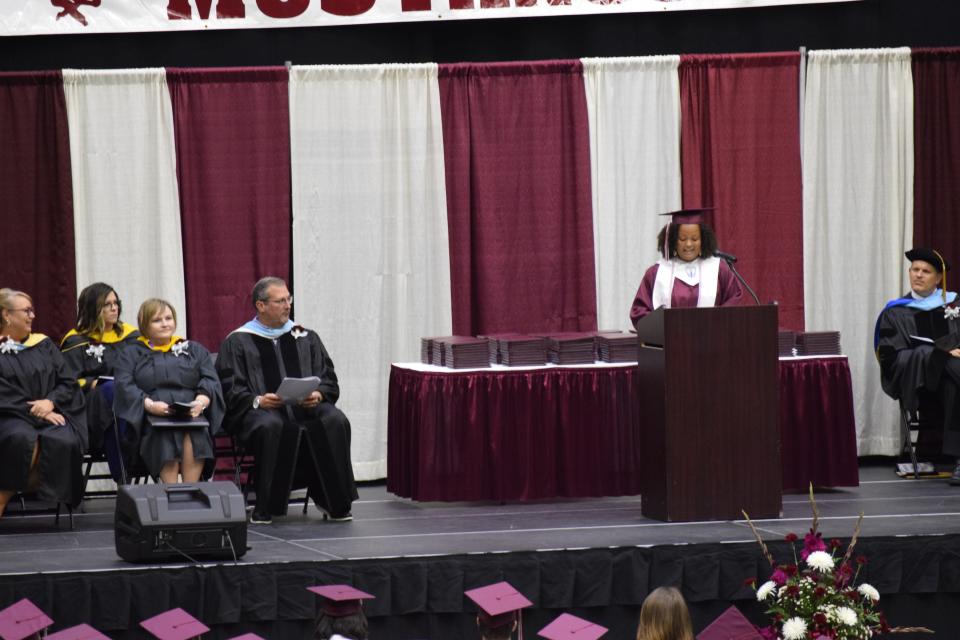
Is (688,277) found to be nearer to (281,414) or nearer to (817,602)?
(281,414)

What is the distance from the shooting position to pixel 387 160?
375 inches

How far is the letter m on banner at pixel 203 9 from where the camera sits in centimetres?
918

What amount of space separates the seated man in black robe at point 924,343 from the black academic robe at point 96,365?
4671 millimetres

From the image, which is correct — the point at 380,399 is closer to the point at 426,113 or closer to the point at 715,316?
the point at 426,113

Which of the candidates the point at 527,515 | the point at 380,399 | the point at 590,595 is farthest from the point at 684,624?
the point at 380,399

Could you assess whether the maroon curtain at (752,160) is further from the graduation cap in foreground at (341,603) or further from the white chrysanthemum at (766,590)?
the graduation cap in foreground at (341,603)

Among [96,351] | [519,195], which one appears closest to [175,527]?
[96,351]

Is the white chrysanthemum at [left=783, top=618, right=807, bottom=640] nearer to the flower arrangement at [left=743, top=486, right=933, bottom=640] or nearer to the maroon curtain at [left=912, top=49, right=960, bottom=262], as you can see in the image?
the flower arrangement at [left=743, top=486, right=933, bottom=640]

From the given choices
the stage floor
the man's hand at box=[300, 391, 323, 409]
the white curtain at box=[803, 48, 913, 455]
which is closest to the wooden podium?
the stage floor

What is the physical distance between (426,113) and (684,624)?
614 centimetres

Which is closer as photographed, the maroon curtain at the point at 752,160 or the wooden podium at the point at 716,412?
the wooden podium at the point at 716,412

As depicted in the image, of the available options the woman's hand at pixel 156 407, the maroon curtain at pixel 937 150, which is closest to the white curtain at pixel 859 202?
the maroon curtain at pixel 937 150

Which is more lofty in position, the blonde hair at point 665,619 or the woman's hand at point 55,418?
the woman's hand at point 55,418

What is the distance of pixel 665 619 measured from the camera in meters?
3.80
